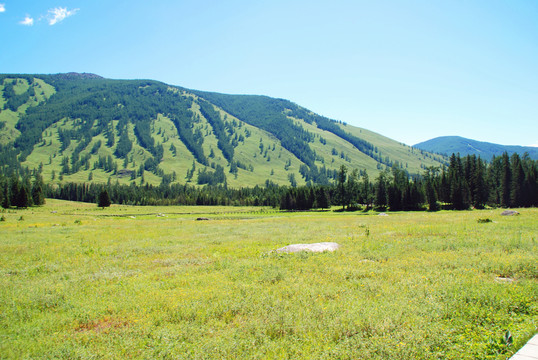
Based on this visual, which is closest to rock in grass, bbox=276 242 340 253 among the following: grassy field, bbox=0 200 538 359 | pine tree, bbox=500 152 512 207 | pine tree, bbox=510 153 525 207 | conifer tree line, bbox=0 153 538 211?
grassy field, bbox=0 200 538 359

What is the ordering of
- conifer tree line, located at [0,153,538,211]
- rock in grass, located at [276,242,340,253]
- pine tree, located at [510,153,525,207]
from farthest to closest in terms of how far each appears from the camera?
1. conifer tree line, located at [0,153,538,211]
2. pine tree, located at [510,153,525,207]
3. rock in grass, located at [276,242,340,253]

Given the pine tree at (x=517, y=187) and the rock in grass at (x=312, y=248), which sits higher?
the pine tree at (x=517, y=187)

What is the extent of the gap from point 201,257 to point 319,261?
27.9 feet

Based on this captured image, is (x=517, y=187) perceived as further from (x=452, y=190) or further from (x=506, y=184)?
(x=452, y=190)

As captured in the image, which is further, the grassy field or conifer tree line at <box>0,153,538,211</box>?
conifer tree line at <box>0,153,538,211</box>

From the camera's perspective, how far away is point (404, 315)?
28.4ft

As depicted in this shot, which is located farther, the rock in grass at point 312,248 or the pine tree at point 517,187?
the pine tree at point 517,187

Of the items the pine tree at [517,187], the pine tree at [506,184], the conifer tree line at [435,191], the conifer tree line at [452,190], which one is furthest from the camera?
the pine tree at [506,184]

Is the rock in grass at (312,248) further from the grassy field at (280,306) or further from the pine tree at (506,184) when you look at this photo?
the pine tree at (506,184)

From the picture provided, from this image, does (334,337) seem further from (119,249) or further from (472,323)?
(119,249)

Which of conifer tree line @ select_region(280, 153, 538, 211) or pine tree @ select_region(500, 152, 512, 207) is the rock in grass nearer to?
conifer tree line @ select_region(280, 153, 538, 211)

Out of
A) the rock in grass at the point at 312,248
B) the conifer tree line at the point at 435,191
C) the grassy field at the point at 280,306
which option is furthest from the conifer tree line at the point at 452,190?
the grassy field at the point at 280,306

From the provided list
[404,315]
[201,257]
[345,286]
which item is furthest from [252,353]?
[201,257]

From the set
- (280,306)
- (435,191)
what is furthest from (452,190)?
(280,306)
